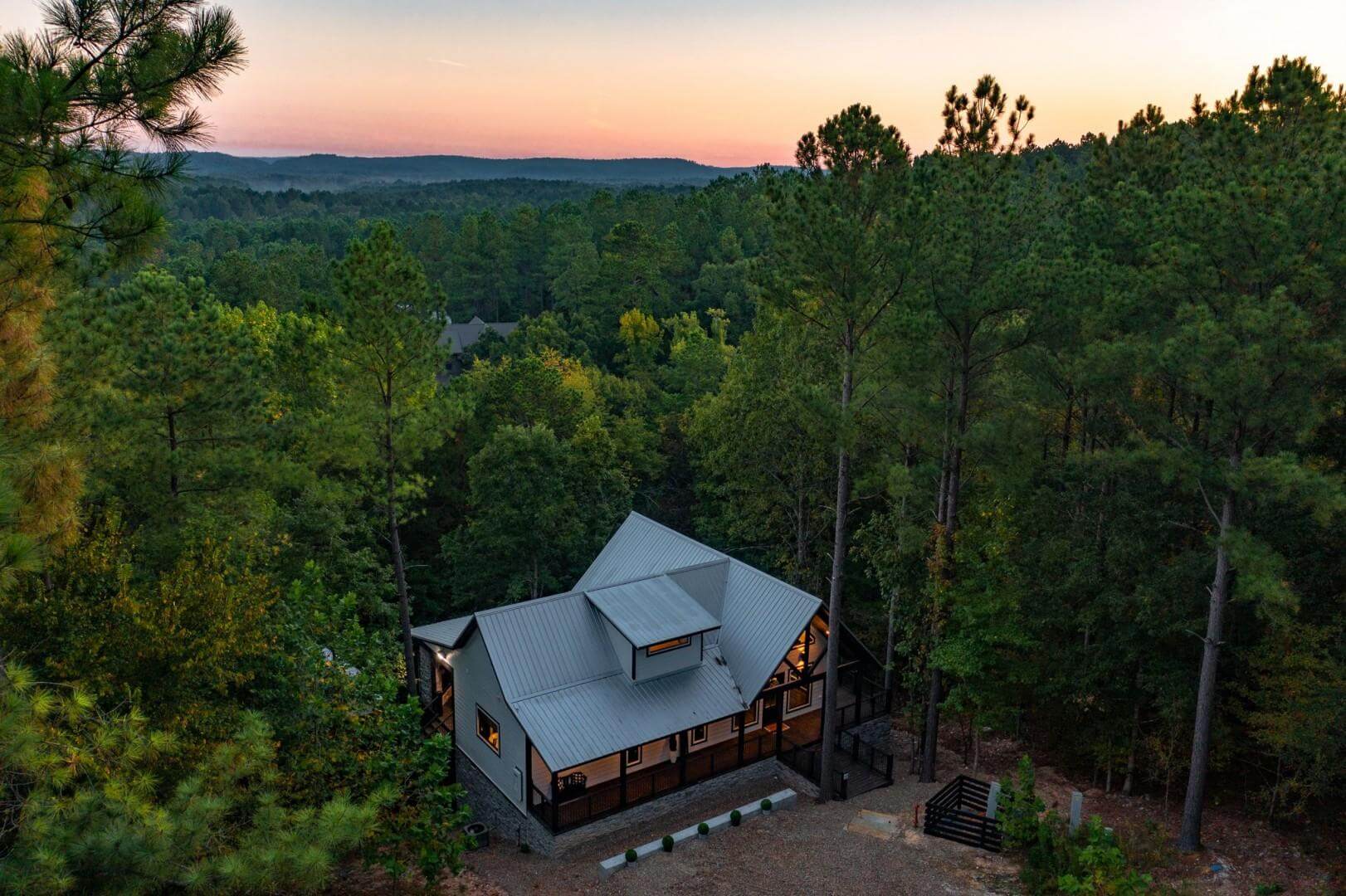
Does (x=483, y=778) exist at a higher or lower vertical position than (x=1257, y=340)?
lower

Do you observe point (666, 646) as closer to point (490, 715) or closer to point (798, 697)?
point (490, 715)

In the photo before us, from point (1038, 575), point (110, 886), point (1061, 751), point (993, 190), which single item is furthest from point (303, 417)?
point (1061, 751)

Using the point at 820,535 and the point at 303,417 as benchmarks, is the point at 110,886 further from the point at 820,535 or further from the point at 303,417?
the point at 820,535

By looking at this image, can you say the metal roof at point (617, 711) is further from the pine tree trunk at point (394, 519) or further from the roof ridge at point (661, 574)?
the pine tree trunk at point (394, 519)

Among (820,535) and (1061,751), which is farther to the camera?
(820,535)

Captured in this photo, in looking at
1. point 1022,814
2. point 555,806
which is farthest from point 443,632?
point 1022,814

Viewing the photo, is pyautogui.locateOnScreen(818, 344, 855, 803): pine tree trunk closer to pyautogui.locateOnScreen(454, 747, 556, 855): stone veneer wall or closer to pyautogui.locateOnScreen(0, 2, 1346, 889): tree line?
pyautogui.locateOnScreen(0, 2, 1346, 889): tree line
